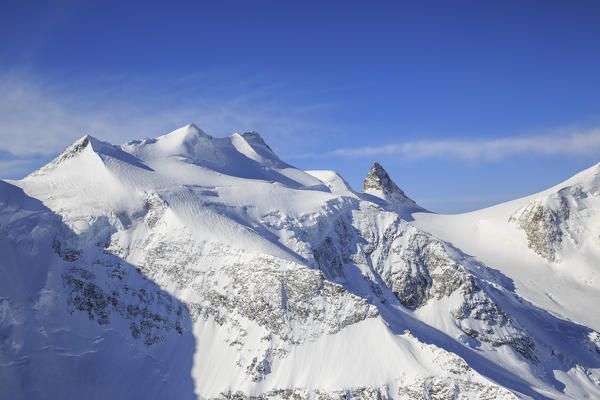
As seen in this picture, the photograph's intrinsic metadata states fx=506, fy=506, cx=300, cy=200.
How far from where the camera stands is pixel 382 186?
14400 cm

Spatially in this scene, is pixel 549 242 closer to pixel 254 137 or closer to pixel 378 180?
pixel 378 180

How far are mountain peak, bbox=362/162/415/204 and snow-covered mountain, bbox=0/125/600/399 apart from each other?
166 ft

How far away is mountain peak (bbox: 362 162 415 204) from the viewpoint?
143 m

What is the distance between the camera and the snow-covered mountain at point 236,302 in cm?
5794

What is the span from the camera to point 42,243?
68.9 metres

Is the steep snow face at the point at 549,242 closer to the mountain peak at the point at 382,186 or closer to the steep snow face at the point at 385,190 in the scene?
the steep snow face at the point at 385,190

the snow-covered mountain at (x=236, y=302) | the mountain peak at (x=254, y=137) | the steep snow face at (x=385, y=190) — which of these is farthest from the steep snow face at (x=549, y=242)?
the mountain peak at (x=254, y=137)

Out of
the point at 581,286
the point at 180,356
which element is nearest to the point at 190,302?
the point at 180,356

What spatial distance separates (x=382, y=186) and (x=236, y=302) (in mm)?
87083

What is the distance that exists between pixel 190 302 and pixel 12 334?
20.8m

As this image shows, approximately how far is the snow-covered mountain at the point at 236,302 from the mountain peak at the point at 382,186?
50484 mm

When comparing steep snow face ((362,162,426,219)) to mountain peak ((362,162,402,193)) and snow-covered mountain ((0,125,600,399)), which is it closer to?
mountain peak ((362,162,402,193))

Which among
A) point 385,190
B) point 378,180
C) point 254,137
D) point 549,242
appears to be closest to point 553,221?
point 549,242

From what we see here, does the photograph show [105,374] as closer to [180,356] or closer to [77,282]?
[180,356]
